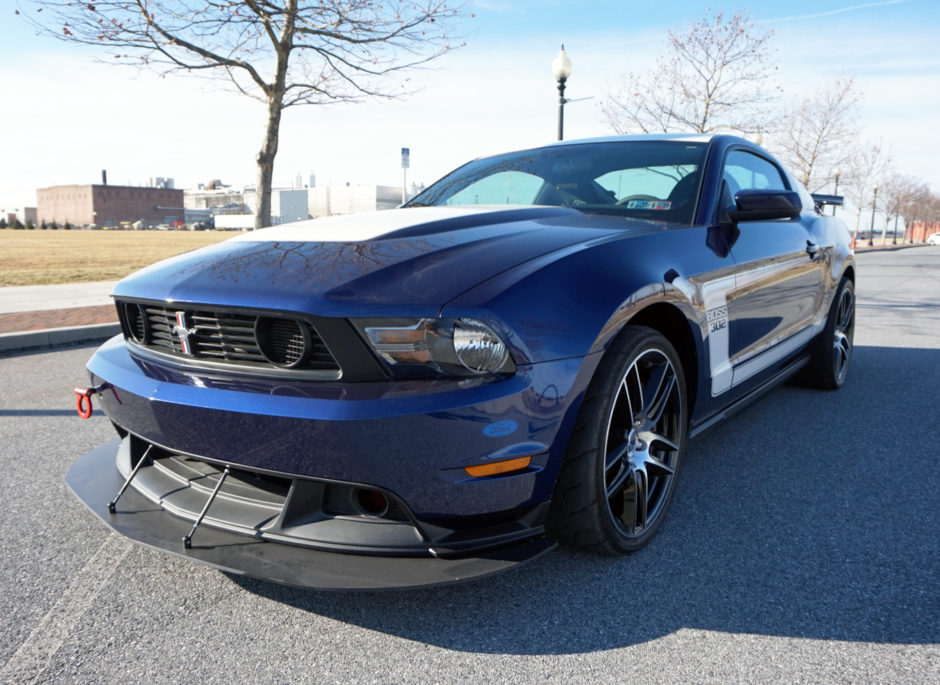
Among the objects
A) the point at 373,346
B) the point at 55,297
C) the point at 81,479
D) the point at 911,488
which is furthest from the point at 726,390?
the point at 55,297

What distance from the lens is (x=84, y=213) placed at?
11606 cm

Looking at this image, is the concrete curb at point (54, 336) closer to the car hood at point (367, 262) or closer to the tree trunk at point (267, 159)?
the tree trunk at point (267, 159)

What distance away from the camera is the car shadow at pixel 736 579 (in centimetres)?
200

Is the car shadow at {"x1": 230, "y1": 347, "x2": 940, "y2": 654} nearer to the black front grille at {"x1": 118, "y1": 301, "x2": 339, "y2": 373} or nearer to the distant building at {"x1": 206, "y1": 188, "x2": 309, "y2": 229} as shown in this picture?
the black front grille at {"x1": 118, "y1": 301, "x2": 339, "y2": 373}

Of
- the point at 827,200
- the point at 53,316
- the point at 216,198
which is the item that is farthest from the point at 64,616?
the point at 216,198

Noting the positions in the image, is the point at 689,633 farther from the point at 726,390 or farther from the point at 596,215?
the point at 596,215

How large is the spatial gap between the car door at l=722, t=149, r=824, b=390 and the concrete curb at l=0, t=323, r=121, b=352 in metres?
5.63

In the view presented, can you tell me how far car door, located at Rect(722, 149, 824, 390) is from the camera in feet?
10.1

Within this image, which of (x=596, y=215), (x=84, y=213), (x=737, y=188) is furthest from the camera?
(x=84, y=213)

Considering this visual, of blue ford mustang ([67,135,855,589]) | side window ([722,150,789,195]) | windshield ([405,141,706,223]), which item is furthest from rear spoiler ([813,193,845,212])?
blue ford mustang ([67,135,855,589])

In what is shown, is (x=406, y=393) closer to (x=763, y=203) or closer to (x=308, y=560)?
(x=308, y=560)

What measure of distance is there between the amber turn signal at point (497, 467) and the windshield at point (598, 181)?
1406mm

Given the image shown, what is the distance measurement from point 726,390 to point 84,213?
130 m

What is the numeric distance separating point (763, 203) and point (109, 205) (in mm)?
128729
